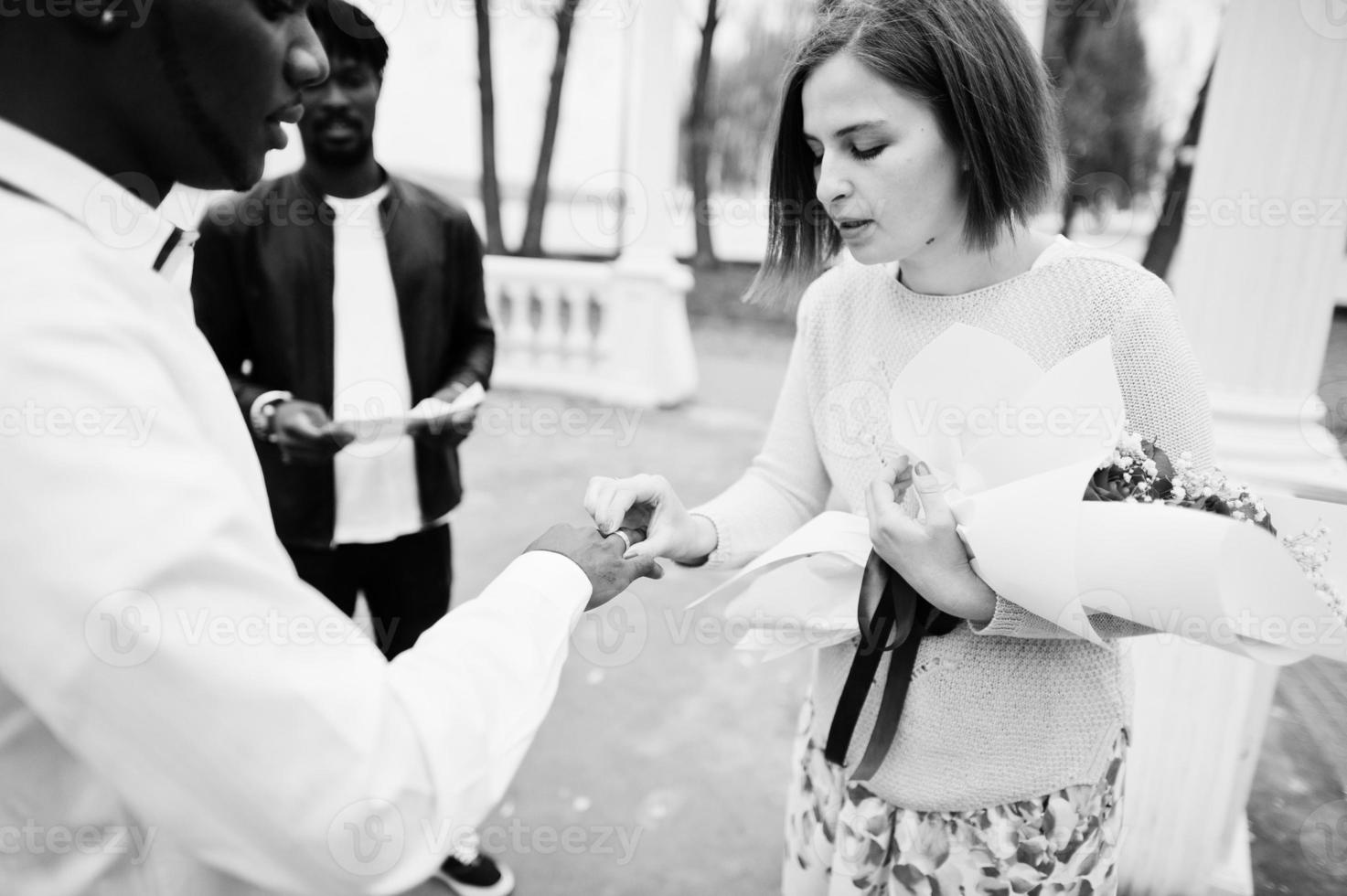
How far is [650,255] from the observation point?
743cm

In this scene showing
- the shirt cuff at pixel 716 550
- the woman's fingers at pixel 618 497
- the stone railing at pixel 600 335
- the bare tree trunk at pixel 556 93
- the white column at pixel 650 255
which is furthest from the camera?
the bare tree trunk at pixel 556 93

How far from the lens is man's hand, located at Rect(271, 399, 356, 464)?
188 cm

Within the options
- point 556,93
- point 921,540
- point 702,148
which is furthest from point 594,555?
point 702,148

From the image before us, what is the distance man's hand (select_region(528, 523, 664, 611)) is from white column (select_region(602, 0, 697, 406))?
6044mm

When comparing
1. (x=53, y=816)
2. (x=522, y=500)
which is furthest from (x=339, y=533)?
(x=522, y=500)

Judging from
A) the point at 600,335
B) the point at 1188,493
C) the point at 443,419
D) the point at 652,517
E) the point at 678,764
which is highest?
the point at 1188,493

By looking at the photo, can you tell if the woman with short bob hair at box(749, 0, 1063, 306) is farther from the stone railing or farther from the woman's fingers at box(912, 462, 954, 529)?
the stone railing

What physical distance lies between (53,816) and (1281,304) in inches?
95.2

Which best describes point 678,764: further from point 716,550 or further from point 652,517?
point 652,517

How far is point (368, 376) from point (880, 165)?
140 cm

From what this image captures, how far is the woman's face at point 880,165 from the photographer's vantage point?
1230 mm

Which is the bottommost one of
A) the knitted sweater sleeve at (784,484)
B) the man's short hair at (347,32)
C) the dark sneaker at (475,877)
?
the dark sneaker at (475,877)

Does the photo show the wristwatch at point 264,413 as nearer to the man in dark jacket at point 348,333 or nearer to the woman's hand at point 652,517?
the man in dark jacket at point 348,333

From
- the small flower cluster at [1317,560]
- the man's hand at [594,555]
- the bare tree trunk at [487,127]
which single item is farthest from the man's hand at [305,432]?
the bare tree trunk at [487,127]
